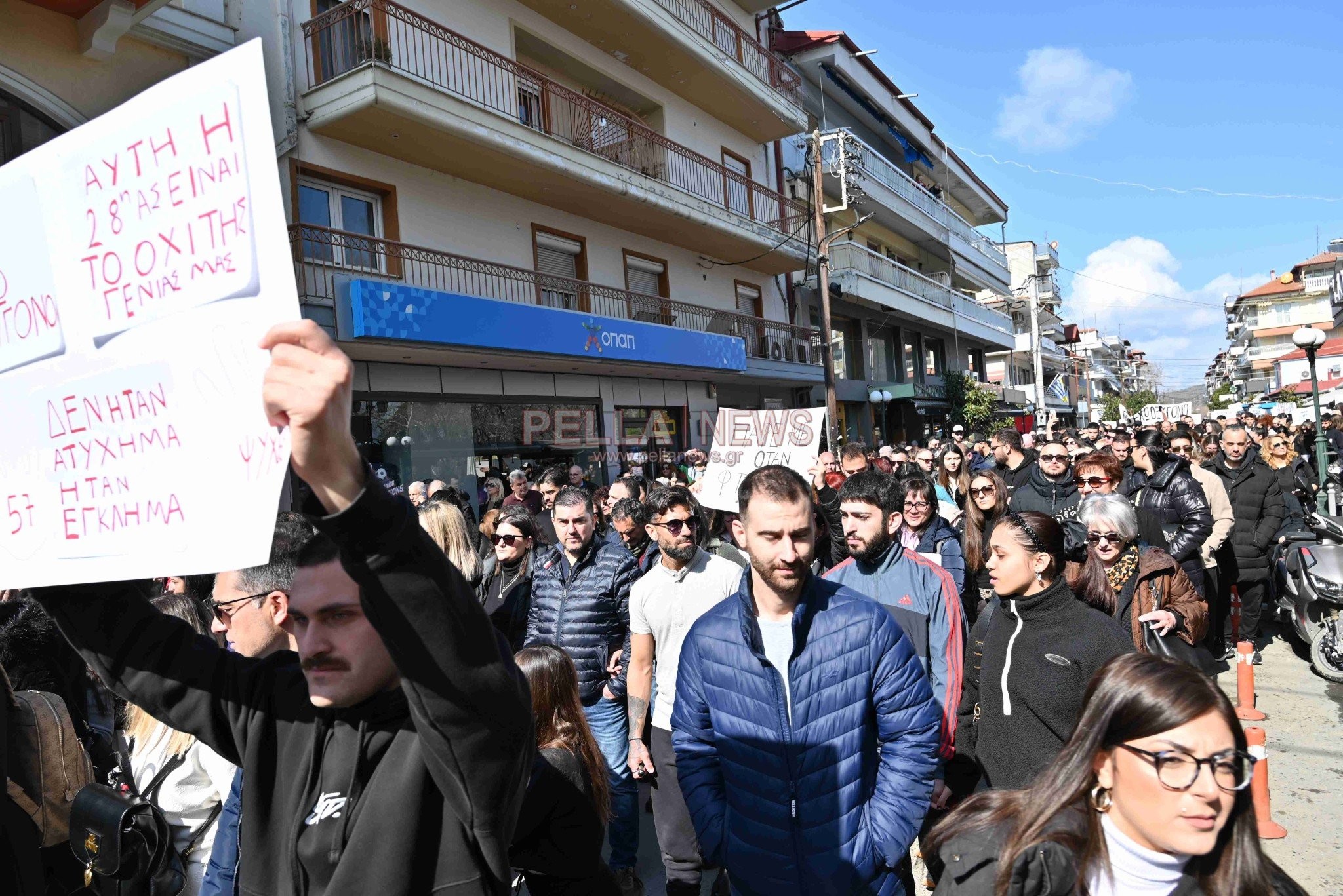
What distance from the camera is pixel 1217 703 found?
1.79 m

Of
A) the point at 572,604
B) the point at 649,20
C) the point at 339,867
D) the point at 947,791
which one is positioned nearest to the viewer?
the point at 339,867

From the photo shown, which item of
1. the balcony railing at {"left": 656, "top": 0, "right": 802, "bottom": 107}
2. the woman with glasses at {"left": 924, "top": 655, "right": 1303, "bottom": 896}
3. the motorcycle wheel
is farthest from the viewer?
the balcony railing at {"left": 656, "top": 0, "right": 802, "bottom": 107}

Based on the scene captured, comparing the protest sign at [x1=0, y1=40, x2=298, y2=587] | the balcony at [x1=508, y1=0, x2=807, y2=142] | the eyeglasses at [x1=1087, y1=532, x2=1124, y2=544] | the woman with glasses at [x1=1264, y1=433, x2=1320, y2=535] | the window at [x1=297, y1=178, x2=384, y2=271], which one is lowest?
the woman with glasses at [x1=1264, y1=433, x2=1320, y2=535]

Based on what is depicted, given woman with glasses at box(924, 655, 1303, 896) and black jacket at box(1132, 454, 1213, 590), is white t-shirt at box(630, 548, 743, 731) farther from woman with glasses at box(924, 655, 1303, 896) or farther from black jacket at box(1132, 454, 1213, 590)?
black jacket at box(1132, 454, 1213, 590)

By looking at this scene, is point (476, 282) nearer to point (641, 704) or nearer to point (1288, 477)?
point (641, 704)

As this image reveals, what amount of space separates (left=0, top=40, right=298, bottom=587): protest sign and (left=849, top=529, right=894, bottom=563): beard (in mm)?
3125

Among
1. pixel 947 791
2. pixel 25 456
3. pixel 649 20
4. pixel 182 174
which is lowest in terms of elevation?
pixel 947 791

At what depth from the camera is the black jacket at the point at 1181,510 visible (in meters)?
5.99

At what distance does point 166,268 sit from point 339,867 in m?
1.07

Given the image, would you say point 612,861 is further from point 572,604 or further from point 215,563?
point 215,563

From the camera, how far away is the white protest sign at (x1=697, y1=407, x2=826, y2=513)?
8.02 metres

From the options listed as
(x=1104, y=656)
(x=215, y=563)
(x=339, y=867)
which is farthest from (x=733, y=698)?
(x=215, y=563)

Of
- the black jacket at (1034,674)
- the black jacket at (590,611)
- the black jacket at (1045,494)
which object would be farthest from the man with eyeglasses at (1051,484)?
the black jacket at (1034,674)

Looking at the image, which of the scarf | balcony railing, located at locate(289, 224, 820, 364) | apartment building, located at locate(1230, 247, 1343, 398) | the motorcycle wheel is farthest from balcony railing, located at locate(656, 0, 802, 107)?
→ apartment building, located at locate(1230, 247, 1343, 398)
